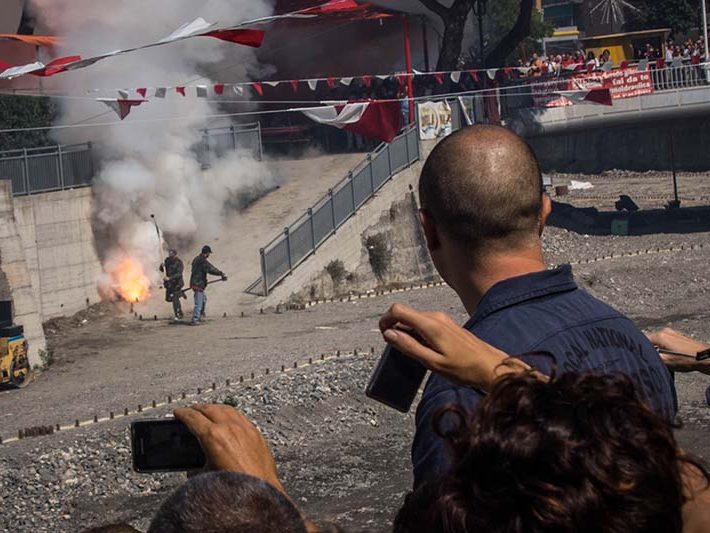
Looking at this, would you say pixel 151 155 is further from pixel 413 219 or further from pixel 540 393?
pixel 540 393

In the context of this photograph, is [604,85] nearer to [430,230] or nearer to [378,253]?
[378,253]

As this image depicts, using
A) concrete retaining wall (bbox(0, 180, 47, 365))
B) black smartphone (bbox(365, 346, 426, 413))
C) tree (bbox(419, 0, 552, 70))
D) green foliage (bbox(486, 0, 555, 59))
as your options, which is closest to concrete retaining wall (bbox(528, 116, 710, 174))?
tree (bbox(419, 0, 552, 70))

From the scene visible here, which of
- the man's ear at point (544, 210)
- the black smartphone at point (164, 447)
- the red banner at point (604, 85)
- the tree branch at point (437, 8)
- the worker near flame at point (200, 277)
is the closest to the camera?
the black smartphone at point (164, 447)

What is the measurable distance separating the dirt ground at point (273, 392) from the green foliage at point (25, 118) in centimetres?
609

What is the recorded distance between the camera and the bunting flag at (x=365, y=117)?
26719 mm

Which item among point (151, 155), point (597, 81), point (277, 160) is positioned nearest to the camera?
point (151, 155)

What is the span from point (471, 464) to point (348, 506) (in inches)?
413

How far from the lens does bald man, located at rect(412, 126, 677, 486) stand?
290 cm

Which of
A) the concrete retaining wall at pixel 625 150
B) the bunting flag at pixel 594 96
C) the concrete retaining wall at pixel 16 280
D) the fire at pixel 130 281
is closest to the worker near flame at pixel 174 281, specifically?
the fire at pixel 130 281

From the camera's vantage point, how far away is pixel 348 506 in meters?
12.2

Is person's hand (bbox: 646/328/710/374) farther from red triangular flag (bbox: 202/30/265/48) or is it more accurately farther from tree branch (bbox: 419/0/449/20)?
tree branch (bbox: 419/0/449/20)

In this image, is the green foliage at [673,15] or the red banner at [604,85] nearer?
the red banner at [604,85]

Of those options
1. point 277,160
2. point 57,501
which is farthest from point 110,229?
point 57,501

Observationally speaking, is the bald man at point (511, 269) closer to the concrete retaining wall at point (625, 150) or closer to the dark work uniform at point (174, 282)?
the dark work uniform at point (174, 282)
